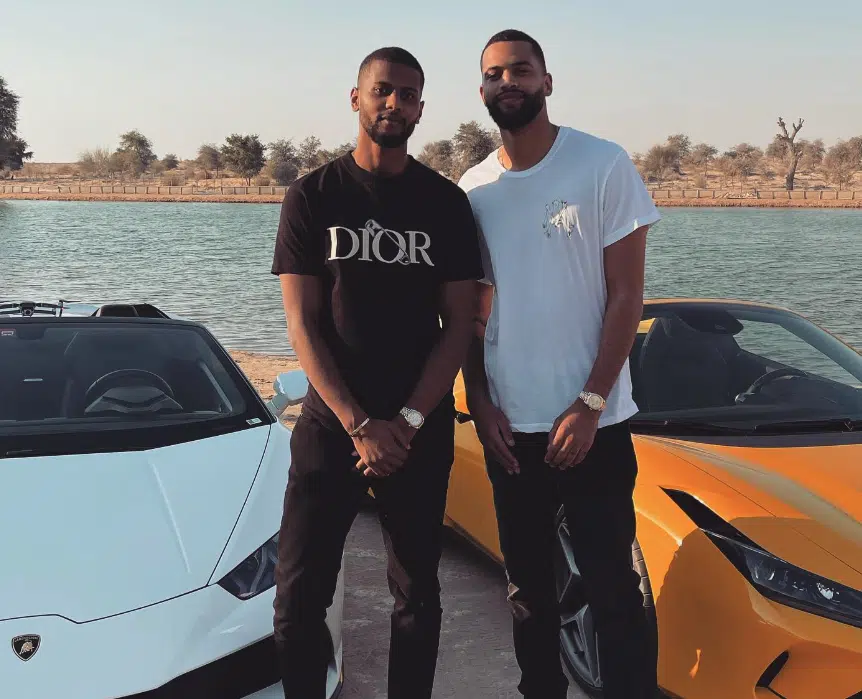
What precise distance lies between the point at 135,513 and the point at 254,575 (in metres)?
0.43

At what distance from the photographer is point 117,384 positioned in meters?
3.62

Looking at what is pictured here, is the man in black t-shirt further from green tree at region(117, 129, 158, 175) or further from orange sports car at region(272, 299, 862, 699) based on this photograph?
green tree at region(117, 129, 158, 175)

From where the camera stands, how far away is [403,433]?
2301 millimetres

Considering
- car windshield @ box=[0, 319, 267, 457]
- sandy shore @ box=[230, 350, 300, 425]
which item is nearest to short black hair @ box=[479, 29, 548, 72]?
car windshield @ box=[0, 319, 267, 457]

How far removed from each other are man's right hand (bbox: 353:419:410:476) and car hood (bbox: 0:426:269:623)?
582mm

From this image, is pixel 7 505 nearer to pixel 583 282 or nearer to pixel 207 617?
pixel 207 617

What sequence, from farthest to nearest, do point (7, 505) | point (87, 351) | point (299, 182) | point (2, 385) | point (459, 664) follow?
point (87, 351)
point (2, 385)
point (459, 664)
point (7, 505)
point (299, 182)

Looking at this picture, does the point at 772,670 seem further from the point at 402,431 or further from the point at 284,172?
the point at 284,172

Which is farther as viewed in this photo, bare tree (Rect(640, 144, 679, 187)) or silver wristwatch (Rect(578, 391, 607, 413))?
bare tree (Rect(640, 144, 679, 187))

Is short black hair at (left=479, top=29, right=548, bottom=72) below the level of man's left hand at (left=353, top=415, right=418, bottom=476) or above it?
above

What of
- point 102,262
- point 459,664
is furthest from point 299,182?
point 102,262

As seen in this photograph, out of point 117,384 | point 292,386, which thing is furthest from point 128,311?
point 292,386

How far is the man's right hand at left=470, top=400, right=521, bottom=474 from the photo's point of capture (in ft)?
8.00

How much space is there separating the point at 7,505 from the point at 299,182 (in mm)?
1324
